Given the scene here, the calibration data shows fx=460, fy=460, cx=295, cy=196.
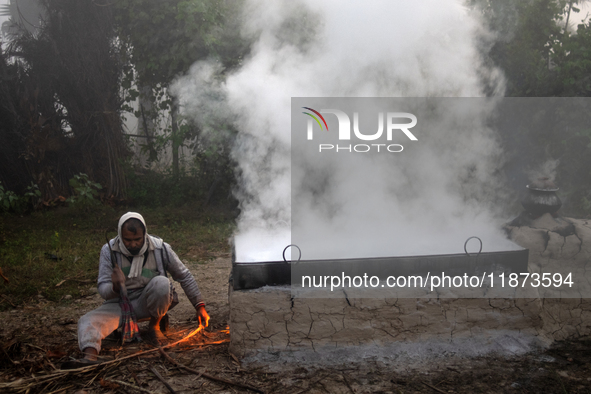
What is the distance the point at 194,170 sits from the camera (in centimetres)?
1066

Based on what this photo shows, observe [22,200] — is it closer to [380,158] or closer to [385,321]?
[380,158]

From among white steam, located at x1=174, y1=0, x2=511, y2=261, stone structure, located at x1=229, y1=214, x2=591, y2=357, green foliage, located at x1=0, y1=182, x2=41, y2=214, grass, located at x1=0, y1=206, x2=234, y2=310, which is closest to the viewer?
stone structure, located at x1=229, y1=214, x2=591, y2=357

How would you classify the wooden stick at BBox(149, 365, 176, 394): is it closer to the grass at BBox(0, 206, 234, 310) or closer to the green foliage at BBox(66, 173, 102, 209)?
the grass at BBox(0, 206, 234, 310)

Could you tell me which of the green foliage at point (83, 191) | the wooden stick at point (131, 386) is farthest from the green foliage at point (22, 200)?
the wooden stick at point (131, 386)

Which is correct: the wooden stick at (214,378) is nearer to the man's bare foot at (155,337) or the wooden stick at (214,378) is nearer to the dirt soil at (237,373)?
the dirt soil at (237,373)

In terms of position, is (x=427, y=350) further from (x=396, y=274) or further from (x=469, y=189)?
(x=469, y=189)

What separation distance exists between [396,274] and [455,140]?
3829mm

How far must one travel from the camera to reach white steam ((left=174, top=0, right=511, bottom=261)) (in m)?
4.71

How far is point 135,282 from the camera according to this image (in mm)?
3588

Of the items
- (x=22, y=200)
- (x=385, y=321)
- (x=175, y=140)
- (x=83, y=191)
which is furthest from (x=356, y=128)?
(x=22, y=200)

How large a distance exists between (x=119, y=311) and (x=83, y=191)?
6151mm

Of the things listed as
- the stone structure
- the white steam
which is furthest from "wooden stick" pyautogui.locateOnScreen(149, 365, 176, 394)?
the white steam

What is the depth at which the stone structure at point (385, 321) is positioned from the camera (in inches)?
137

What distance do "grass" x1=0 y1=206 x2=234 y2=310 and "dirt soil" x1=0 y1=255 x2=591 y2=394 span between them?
1.30 m
